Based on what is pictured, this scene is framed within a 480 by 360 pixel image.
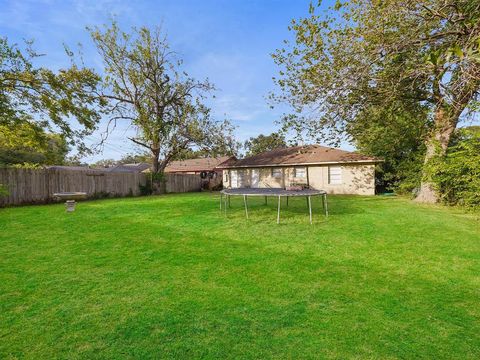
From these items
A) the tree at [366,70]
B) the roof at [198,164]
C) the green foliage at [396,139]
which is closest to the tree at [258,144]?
the roof at [198,164]

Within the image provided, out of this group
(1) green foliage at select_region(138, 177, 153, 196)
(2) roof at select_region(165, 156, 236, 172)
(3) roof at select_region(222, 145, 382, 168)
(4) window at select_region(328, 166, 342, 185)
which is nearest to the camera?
(3) roof at select_region(222, 145, 382, 168)

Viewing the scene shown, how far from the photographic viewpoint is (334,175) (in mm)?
19203

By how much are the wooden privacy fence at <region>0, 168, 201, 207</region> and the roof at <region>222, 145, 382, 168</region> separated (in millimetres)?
8889

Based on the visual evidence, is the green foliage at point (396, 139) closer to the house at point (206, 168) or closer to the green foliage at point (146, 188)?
the house at point (206, 168)

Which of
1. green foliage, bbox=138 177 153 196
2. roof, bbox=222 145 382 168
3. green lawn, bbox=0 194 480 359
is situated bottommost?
green lawn, bbox=0 194 480 359

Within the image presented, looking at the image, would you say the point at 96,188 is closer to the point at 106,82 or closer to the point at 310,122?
the point at 106,82

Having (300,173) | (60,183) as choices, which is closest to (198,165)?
(300,173)

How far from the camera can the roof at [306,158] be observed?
59.8 feet

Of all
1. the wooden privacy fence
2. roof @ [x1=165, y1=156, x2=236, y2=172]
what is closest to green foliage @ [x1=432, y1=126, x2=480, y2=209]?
the wooden privacy fence

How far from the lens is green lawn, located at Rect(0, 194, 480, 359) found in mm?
2273

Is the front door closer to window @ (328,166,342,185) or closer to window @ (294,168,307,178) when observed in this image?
window @ (294,168,307,178)

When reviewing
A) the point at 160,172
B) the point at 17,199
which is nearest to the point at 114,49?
the point at 160,172

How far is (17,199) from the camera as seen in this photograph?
12.8 meters

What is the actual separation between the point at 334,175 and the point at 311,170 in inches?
67.5
